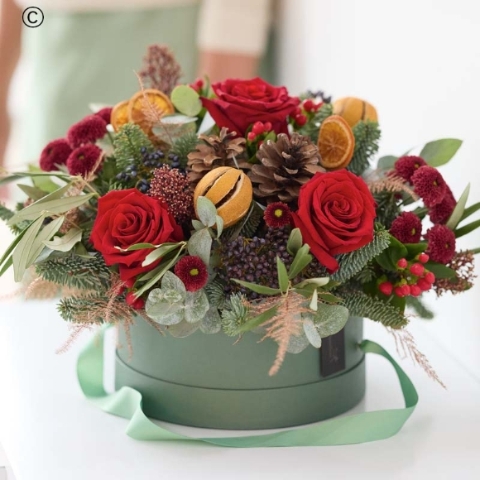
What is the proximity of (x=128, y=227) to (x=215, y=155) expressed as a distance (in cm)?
11

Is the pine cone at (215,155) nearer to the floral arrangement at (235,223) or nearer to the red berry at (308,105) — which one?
the floral arrangement at (235,223)

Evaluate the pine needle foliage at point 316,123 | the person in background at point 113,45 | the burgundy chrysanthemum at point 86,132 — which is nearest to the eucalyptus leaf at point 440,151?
the pine needle foliage at point 316,123

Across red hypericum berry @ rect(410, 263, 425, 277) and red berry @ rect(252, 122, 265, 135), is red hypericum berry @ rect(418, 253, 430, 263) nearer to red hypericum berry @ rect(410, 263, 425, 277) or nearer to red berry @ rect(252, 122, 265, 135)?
red hypericum berry @ rect(410, 263, 425, 277)

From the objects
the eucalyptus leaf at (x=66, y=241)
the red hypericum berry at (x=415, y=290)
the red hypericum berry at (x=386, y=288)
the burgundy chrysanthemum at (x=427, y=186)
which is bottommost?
the red hypericum berry at (x=386, y=288)

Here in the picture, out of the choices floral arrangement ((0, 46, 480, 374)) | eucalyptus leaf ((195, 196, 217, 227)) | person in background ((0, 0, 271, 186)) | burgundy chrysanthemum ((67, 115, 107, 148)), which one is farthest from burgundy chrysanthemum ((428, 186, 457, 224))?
person in background ((0, 0, 271, 186))

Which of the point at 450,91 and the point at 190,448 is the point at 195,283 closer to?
the point at 190,448

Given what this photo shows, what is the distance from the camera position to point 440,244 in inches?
25.6

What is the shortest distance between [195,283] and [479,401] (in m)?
0.34

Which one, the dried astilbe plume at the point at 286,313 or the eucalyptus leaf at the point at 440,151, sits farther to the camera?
the eucalyptus leaf at the point at 440,151

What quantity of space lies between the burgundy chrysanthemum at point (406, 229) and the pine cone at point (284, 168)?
0.08m

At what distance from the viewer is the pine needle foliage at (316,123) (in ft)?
2.35

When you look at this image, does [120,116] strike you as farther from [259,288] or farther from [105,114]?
[259,288]

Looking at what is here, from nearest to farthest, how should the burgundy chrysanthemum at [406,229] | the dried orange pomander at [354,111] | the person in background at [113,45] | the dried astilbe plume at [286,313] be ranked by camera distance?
the dried astilbe plume at [286,313] → the burgundy chrysanthemum at [406,229] → the dried orange pomander at [354,111] → the person in background at [113,45]

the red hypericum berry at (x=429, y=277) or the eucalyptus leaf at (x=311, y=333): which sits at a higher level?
the red hypericum berry at (x=429, y=277)
